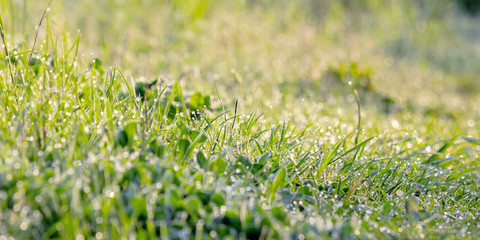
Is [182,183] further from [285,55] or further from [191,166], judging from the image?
[285,55]

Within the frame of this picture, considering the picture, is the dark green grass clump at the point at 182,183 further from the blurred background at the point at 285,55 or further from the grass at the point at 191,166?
the blurred background at the point at 285,55

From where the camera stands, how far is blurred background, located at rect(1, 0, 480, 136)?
3.92 meters

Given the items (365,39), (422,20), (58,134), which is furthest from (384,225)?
(422,20)

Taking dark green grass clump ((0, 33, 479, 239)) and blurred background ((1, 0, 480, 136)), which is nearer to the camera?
dark green grass clump ((0, 33, 479, 239))

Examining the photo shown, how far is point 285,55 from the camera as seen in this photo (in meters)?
5.76

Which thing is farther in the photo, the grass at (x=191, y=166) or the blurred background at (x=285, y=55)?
the blurred background at (x=285, y=55)

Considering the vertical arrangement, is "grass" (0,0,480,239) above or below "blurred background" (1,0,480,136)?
below

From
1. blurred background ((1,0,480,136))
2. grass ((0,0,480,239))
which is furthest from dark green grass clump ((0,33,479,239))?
blurred background ((1,0,480,136))

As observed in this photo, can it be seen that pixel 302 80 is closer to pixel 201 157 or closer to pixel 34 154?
pixel 201 157

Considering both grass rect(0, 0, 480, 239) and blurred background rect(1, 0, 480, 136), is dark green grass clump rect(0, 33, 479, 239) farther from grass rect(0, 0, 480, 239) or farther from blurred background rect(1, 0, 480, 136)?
blurred background rect(1, 0, 480, 136)

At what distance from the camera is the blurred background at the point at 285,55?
3.92 metres

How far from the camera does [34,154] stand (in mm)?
1558

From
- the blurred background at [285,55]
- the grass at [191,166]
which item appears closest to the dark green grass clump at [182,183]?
the grass at [191,166]

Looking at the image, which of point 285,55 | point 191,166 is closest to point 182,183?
point 191,166
